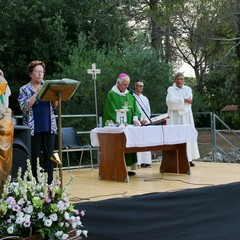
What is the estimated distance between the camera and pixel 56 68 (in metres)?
13.4

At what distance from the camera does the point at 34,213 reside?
115 inches

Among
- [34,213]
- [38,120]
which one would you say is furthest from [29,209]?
[38,120]

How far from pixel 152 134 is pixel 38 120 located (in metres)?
1.87

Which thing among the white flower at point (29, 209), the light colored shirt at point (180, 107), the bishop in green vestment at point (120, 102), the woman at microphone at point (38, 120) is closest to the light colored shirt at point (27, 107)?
the woman at microphone at point (38, 120)

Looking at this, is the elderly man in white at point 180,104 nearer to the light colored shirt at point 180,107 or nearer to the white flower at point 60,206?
the light colored shirt at point 180,107

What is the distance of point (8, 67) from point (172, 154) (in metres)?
7.34

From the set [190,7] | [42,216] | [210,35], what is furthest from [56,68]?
[42,216]

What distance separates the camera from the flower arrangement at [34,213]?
2889 millimetres

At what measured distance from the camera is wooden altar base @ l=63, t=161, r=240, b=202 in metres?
4.94

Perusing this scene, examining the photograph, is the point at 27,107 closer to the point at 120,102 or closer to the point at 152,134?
the point at 152,134

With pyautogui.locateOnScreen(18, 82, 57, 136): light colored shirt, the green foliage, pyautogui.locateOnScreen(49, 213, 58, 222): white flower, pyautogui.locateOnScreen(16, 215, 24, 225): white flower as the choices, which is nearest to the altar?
pyautogui.locateOnScreen(18, 82, 57, 136): light colored shirt

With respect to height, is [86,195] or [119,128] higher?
[119,128]

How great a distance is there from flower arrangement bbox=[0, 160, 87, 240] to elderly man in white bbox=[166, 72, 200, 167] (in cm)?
514

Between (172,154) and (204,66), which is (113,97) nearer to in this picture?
(172,154)
